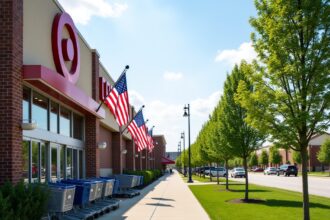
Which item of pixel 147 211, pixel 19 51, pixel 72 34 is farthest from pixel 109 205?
pixel 19 51

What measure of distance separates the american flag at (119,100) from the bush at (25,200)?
978cm

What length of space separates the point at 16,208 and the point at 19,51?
13.1 feet

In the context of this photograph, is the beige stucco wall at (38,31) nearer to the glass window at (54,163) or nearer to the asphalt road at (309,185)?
the glass window at (54,163)

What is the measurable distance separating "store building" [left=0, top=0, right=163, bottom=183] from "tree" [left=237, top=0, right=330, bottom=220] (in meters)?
5.64

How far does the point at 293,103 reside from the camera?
10.9m

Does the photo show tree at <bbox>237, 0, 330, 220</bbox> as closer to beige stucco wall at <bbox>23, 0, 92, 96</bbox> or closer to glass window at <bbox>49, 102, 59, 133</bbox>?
beige stucco wall at <bbox>23, 0, 92, 96</bbox>

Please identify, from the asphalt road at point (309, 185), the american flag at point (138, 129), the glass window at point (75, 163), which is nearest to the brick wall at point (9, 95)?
the glass window at point (75, 163)

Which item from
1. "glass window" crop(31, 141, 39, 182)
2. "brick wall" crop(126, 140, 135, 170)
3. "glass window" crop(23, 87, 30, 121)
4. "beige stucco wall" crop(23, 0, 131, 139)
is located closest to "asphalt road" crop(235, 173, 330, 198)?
"brick wall" crop(126, 140, 135, 170)

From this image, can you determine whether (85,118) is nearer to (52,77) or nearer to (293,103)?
(52,77)

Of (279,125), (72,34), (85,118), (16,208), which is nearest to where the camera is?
(16,208)

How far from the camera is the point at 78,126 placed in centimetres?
1945

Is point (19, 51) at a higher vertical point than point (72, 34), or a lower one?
lower

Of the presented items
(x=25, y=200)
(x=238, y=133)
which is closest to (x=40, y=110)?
(x=25, y=200)

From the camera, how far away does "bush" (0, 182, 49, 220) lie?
27.0ft
